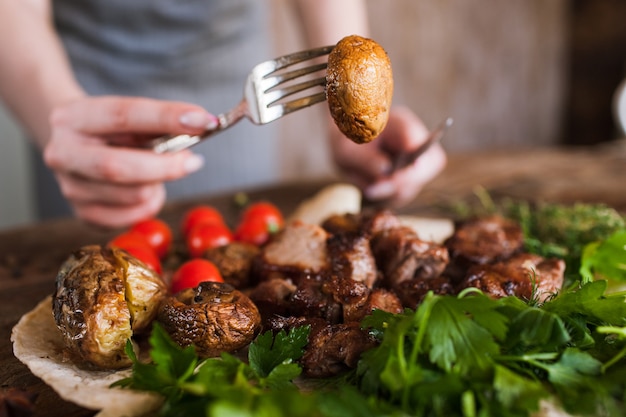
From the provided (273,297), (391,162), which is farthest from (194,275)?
(391,162)

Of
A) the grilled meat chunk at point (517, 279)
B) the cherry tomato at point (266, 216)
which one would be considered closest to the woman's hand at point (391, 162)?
the cherry tomato at point (266, 216)

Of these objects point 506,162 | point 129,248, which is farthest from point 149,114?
point 506,162

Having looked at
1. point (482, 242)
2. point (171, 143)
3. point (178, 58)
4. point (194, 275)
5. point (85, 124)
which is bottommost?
point (482, 242)

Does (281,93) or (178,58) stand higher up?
(178,58)

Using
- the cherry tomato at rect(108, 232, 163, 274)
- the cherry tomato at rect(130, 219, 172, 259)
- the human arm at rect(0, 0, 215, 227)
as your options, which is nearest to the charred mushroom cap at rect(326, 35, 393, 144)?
the human arm at rect(0, 0, 215, 227)

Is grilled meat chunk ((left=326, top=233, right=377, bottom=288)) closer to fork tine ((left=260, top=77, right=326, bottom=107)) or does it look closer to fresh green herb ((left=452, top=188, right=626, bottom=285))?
fork tine ((left=260, top=77, right=326, bottom=107))

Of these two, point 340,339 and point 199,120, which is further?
point 199,120

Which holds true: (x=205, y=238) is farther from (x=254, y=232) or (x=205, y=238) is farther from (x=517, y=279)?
(x=517, y=279)

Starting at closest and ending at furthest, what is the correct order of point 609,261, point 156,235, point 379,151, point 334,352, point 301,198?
point 334,352, point 609,261, point 156,235, point 379,151, point 301,198
